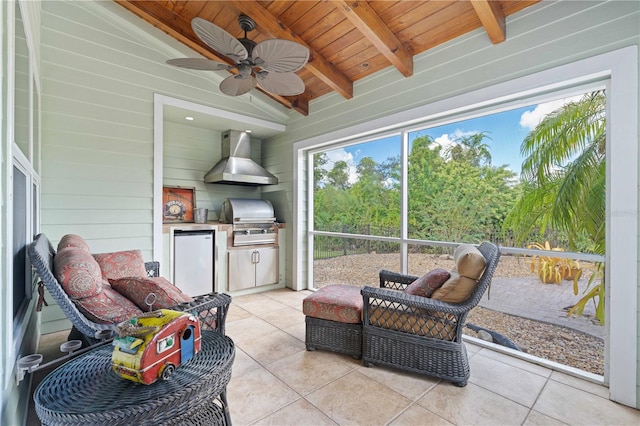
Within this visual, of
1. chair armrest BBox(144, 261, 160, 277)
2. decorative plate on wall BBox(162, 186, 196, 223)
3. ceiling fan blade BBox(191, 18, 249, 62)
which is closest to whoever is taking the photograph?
ceiling fan blade BBox(191, 18, 249, 62)

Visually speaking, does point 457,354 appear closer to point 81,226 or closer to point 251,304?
point 251,304

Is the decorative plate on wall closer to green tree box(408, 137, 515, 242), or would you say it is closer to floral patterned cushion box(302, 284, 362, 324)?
floral patterned cushion box(302, 284, 362, 324)

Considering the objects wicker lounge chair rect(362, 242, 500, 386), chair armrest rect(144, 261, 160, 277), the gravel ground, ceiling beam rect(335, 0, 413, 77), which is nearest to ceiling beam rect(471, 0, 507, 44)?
ceiling beam rect(335, 0, 413, 77)

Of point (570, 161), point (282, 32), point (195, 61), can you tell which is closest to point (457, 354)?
point (570, 161)

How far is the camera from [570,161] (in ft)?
7.82

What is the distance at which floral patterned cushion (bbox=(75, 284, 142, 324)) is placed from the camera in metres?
1.70

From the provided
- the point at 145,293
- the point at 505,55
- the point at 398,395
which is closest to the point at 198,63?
the point at 145,293

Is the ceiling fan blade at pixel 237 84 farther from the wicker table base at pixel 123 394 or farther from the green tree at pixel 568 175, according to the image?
the green tree at pixel 568 175

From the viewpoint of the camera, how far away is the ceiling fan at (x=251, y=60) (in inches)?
84.0

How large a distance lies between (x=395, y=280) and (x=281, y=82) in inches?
87.1

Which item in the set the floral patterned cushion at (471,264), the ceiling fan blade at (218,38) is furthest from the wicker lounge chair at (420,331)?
the ceiling fan blade at (218,38)

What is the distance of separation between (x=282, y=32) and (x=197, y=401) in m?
3.32

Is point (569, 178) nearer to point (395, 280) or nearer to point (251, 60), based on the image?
point (395, 280)

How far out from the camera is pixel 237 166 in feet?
15.0
